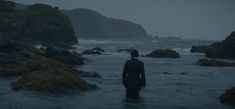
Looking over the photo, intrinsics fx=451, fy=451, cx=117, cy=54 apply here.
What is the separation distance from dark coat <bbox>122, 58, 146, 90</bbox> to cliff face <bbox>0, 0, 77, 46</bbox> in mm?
65023

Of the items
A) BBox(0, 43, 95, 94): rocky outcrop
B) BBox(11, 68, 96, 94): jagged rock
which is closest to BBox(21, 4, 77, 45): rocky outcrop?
BBox(0, 43, 95, 94): rocky outcrop

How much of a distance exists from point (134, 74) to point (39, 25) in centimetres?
7115

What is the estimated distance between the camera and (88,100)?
1558 centimetres

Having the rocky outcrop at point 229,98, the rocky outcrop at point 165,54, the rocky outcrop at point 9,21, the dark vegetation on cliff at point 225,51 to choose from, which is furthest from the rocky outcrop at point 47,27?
the rocky outcrop at point 229,98

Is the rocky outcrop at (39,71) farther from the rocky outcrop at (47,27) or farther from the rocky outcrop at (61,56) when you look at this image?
the rocky outcrop at (47,27)

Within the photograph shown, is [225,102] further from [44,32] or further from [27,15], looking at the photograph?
[27,15]

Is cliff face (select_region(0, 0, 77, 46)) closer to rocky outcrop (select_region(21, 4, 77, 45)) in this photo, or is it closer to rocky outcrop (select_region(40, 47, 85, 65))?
rocky outcrop (select_region(21, 4, 77, 45))

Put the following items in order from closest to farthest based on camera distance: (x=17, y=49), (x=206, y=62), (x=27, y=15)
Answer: (x=17, y=49)
(x=206, y=62)
(x=27, y=15)

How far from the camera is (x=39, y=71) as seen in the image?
20781 mm

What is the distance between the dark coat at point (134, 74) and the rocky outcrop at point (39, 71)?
10.6 ft

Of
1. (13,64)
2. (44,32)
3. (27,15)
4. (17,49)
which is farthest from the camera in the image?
(27,15)

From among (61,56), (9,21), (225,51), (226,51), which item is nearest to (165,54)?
(225,51)

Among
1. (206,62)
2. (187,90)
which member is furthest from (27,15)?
(187,90)

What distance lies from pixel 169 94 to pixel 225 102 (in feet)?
9.68
